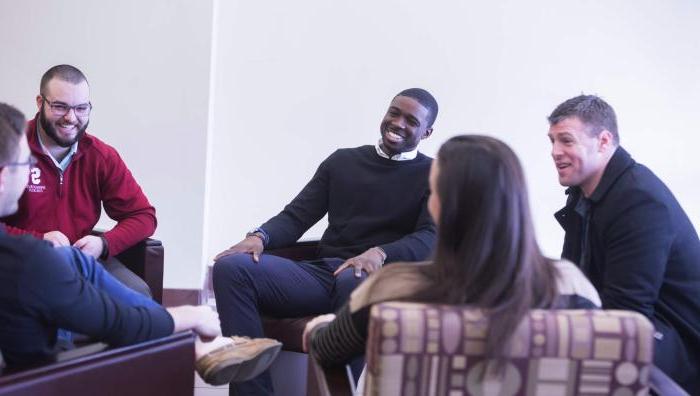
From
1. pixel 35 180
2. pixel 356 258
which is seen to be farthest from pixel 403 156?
pixel 35 180

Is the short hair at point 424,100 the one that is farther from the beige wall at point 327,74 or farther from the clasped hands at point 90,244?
the clasped hands at point 90,244

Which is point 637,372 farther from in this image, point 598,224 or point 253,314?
point 253,314

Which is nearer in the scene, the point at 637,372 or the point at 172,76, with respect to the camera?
the point at 637,372

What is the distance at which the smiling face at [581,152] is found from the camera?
2223 millimetres

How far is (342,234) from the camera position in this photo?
2.91m

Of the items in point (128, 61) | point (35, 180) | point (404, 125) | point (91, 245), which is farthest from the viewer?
point (128, 61)

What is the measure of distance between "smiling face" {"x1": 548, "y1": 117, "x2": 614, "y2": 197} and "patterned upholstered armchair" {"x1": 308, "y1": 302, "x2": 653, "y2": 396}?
104cm

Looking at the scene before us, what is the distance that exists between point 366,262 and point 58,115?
1277mm

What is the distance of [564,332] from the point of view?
4.11 ft

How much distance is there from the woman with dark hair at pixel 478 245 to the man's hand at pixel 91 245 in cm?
155

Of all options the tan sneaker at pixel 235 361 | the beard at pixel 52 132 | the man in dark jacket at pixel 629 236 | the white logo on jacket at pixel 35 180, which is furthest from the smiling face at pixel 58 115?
the man in dark jacket at pixel 629 236

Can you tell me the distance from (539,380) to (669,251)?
101 cm

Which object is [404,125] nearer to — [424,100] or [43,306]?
[424,100]

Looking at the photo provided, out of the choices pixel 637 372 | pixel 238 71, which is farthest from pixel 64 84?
pixel 637 372
